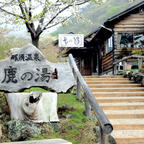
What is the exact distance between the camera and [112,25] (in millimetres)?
14617

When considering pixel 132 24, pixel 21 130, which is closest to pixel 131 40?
pixel 132 24

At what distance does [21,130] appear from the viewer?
13.7 feet

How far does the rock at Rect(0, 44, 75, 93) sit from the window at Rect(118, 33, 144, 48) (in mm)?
10635

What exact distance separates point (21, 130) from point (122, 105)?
2819 millimetres

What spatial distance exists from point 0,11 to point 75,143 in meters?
8.03

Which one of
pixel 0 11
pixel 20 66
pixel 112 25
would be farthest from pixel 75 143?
pixel 112 25

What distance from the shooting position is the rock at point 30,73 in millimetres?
5027

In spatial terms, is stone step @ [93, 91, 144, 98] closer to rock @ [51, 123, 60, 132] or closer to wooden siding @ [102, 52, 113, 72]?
rock @ [51, 123, 60, 132]

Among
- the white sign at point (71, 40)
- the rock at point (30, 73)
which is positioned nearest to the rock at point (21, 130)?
the rock at point (30, 73)

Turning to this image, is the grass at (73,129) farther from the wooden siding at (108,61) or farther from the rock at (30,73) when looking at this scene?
the wooden siding at (108,61)

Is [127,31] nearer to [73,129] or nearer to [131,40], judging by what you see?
[131,40]

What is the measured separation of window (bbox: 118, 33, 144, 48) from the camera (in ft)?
49.1

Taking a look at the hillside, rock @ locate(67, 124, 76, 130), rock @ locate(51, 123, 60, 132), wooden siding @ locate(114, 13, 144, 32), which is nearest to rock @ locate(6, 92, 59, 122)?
rock @ locate(51, 123, 60, 132)

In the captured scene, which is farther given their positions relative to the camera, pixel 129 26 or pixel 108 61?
pixel 108 61
